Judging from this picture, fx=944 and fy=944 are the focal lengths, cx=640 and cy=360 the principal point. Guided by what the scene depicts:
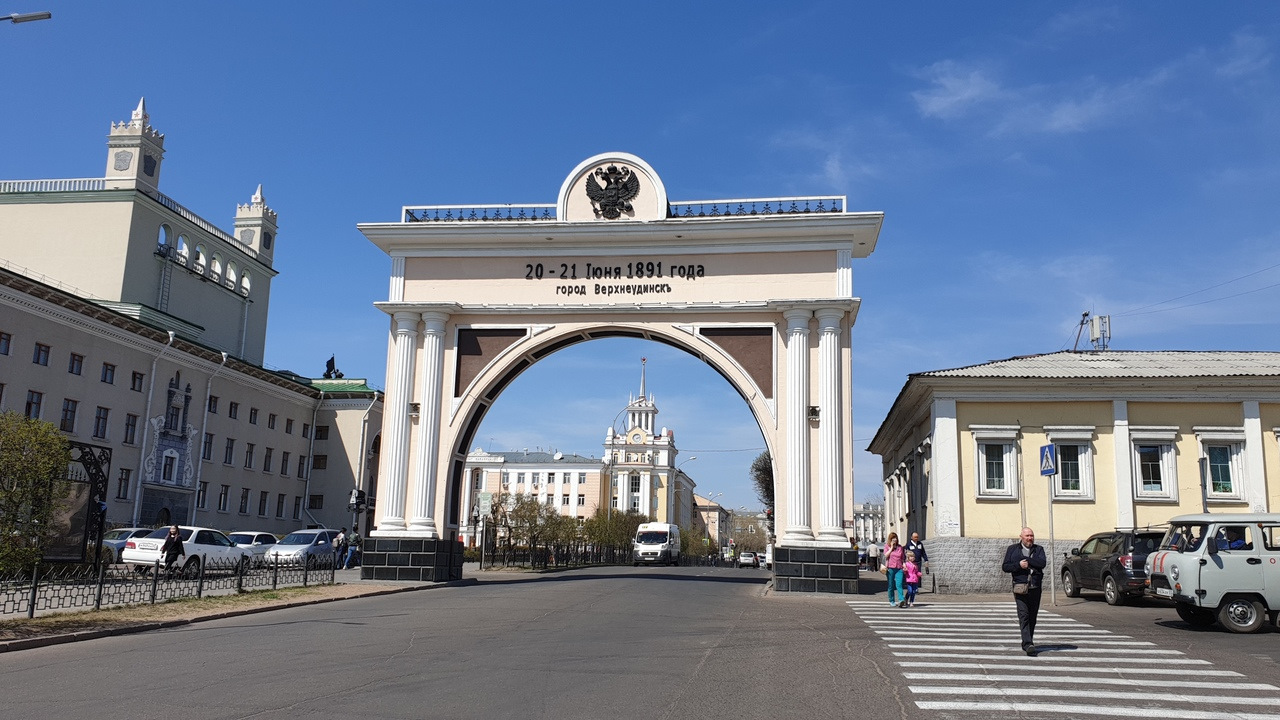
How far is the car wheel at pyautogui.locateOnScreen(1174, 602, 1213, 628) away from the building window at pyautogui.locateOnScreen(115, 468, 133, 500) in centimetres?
4281

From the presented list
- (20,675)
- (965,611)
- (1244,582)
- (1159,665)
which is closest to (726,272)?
(965,611)

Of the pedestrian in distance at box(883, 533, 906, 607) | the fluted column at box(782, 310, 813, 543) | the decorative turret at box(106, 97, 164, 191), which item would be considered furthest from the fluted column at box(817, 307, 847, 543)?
the decorative turret at box(106, 97, 164, 191)

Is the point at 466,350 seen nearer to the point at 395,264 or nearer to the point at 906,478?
the point at 395,264

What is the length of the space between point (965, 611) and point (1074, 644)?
6.09 m

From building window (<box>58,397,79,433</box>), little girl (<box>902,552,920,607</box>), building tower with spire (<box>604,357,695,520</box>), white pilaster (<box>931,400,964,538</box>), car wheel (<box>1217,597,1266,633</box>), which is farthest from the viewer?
building tower with spire (<box>604,357,695,520</box>)

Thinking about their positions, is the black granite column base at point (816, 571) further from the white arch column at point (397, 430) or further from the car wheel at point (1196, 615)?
the white arch column at point (397, 430)

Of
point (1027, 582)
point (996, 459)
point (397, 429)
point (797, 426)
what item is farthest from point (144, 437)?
point (1027, 582)

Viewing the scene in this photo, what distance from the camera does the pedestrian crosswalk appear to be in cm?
827

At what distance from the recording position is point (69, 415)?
4044 centimetres

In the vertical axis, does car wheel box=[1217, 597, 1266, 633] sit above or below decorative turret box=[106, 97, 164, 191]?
below

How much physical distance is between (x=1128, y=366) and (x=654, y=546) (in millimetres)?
36014

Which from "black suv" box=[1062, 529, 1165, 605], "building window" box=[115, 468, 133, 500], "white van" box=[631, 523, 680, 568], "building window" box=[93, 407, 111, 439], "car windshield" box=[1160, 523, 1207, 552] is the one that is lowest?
"white van" box=[631, 523, 680, 568]

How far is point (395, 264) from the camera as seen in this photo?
2759 centimetres

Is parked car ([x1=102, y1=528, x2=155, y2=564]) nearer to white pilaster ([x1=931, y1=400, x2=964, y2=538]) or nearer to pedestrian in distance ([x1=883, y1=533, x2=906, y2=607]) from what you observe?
pedestrian in distance ([x1=883, y1=533, x2=906, y2=607])
